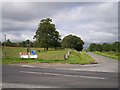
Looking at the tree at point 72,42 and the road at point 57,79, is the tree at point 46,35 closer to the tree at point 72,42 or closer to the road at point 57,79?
the tree at point 72,42

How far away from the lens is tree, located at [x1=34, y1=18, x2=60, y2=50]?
93750mm

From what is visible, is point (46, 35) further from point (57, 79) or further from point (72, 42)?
point (57, 79)

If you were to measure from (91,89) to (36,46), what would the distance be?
85580 millimetres

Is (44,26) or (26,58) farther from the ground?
(44,26)

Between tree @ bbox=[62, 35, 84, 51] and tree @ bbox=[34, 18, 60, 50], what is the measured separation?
52.6 meters

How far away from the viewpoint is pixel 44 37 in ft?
312

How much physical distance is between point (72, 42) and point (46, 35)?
64.0m

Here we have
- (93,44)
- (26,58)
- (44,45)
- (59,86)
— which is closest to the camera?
(59,86)

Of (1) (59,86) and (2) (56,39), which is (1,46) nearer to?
(2) (56,39)

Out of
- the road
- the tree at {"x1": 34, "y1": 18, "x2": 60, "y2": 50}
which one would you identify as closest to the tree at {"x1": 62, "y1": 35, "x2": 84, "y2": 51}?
Answer: the tree at {"x1": 34, "y1": 18, "x2": 60, "y2": 50}

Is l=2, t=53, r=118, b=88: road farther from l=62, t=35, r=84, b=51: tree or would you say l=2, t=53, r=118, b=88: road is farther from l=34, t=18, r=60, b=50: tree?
l=62, t=35, r=84, b=51: tree

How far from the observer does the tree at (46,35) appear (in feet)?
308

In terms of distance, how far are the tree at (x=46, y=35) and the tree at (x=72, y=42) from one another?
52.6 m

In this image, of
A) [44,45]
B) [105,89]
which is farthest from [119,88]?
[44,45]
